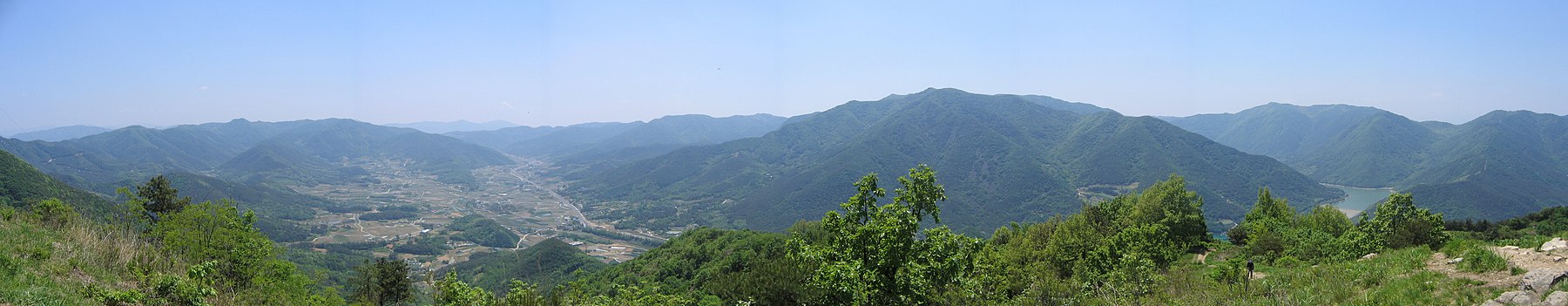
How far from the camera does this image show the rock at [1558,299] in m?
8.59

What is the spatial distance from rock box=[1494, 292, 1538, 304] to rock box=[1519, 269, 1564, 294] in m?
0.18

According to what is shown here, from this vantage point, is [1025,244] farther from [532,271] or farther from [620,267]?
[532,271]

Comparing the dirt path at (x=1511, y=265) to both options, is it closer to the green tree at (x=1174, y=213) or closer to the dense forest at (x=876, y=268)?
the dense forest at (x=876, y=268)

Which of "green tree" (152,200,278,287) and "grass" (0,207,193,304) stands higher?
"grass" (0,207,193,304)

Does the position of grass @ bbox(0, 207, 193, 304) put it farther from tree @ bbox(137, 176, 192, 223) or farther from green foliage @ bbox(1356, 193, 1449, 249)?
green foliage @ bbox(1356, 193, 1449, 249)

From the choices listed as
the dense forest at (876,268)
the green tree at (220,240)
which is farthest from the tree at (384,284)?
the green tree at (220,240)

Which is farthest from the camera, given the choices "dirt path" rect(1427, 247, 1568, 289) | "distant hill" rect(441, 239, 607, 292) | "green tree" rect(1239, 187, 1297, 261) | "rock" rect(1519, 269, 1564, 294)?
"distant hill" rect(441, 239, 607, 292)

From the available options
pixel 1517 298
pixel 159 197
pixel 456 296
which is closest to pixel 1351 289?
pixel 1517 298

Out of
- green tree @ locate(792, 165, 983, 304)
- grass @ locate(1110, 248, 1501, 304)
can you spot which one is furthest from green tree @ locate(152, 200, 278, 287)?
grass @ locate(1110, 248, 1501, 304)

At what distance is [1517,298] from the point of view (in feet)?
30.2

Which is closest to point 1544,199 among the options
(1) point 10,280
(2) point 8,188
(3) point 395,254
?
(1) point 10,280

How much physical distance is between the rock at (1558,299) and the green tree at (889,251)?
7943 millimetres

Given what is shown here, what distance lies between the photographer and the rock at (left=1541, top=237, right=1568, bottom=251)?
1230 centimetres

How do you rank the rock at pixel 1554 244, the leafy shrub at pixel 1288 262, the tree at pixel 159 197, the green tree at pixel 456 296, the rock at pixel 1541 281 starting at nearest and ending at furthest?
the rock at pixel 1541 281 → the rock at pixel 1554 244 → the green tree at pixel 456 296 → the leafy shrub at pixel 1288 262 → the tree at pixel 159 197
